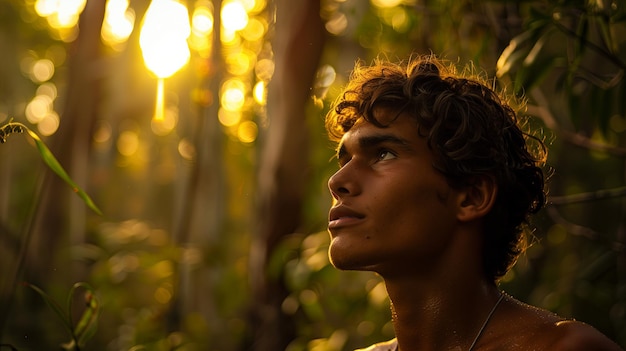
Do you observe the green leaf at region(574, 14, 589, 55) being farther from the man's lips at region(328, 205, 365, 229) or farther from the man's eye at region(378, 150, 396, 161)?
the man's lips at region(328, 205, 365, 229)

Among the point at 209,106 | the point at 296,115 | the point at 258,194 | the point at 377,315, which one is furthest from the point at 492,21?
the point at 209,106

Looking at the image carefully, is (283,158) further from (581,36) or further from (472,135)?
(472,135)

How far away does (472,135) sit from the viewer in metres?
2.46

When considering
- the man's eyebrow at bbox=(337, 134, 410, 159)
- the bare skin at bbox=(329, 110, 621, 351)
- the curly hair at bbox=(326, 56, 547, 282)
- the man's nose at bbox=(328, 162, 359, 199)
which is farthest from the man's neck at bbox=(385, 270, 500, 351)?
the man's eyebrow at bbox=(337, 134, 410, 159)

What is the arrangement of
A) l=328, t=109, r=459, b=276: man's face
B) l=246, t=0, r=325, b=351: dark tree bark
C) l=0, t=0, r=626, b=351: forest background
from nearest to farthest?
l=328, t=109, r=459, b=276: man's face < l=0, t=0, r=626, b=351: forest background < l=246, t=0, r=325, b=351: dark tree bark

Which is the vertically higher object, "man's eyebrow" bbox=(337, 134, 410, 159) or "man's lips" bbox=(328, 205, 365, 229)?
"man's eyebrow" bbox=(337, 134, 410, 159)

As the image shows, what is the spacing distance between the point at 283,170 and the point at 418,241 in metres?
3.93

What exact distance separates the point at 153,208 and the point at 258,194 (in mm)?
21182

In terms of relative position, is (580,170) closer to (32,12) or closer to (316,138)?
(316,138)

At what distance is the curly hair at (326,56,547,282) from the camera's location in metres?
2.42

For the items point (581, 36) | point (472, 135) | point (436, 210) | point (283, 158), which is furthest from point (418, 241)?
point (283, 158)

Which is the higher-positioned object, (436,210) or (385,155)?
(385,155)

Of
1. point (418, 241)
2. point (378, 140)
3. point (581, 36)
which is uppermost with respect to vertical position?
point (581, 36)

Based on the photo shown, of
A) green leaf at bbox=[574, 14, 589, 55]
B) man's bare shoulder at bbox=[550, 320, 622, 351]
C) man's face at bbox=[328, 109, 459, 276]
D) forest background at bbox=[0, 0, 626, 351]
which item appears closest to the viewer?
man's bare shoulder at bbox=[550, 320, 622, 351]
